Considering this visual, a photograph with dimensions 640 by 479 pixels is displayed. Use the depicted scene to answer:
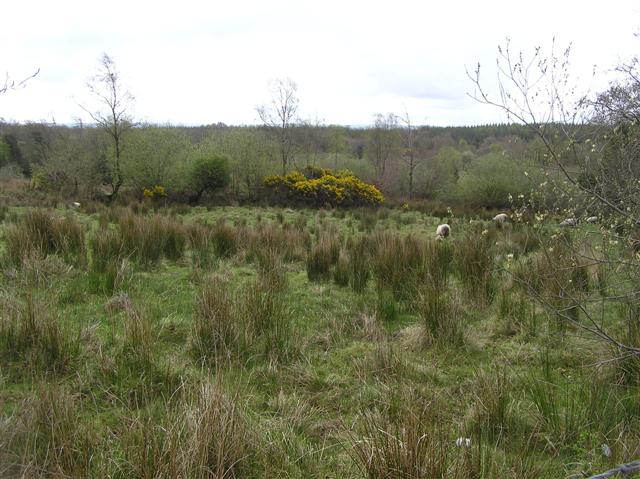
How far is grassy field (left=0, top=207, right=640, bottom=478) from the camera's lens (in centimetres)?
178

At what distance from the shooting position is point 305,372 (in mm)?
2910

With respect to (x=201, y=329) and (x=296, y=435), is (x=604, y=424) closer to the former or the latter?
(x=296, y=435)

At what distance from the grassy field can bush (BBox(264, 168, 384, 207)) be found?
1410cm

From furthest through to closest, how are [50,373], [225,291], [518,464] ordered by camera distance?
[225,291] → [50,373] → [518,464]

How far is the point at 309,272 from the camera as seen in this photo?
5.64 meters

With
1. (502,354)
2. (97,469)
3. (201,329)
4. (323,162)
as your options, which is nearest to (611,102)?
(502,354)

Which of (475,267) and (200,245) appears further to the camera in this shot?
(200,245)

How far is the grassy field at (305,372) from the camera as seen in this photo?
1.78 meters

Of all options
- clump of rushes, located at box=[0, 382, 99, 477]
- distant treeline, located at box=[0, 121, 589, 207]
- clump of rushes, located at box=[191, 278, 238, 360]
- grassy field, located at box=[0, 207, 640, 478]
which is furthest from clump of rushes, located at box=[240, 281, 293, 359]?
distant treeline, located at box=[0, 121, 589, 207]

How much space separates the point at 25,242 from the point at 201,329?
3446mm

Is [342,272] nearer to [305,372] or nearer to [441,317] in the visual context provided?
[441,317]

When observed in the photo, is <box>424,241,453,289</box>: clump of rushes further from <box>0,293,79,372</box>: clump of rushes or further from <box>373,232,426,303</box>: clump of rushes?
<box>0,293,79,372</box>: clump of rushes

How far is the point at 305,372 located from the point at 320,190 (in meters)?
17.4

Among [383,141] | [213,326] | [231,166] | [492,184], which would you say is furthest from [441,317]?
[383,141]
